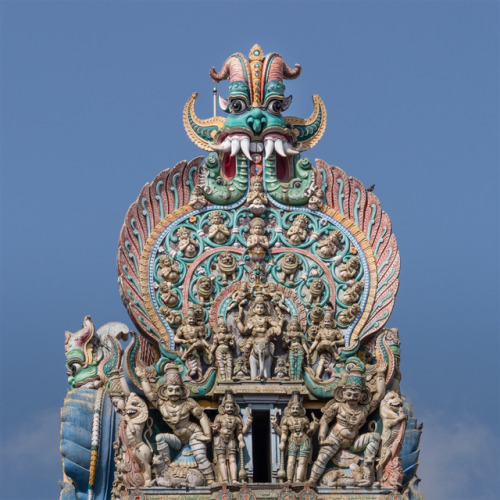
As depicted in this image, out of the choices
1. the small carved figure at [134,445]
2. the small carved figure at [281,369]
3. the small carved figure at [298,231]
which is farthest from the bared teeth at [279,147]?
the small carved figure at [134,445]

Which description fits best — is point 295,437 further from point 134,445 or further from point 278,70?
point 278,70

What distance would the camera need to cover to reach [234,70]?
30.7 metres

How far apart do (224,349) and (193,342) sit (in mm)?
511

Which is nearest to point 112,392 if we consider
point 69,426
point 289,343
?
point 69,426

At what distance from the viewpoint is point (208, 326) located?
2911 cm

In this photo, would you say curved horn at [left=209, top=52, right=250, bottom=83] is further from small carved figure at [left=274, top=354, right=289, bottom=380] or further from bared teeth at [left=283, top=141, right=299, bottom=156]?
small carved figure at [left=274, top=354, right=289, bottom=380]

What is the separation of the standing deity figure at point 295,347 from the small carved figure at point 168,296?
1.79 m

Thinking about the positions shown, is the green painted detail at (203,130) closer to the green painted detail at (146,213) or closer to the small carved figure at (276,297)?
the green painted detail at (146,213)

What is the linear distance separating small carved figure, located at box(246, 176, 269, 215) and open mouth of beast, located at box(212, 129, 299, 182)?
0.51m

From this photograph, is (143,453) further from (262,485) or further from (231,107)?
(231,107)

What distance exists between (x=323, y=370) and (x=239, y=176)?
350 centimetres

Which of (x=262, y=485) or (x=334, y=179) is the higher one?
(x=334, y=179)

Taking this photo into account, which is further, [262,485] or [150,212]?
[150,212]

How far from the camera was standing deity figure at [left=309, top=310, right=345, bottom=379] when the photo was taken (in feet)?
94.8
